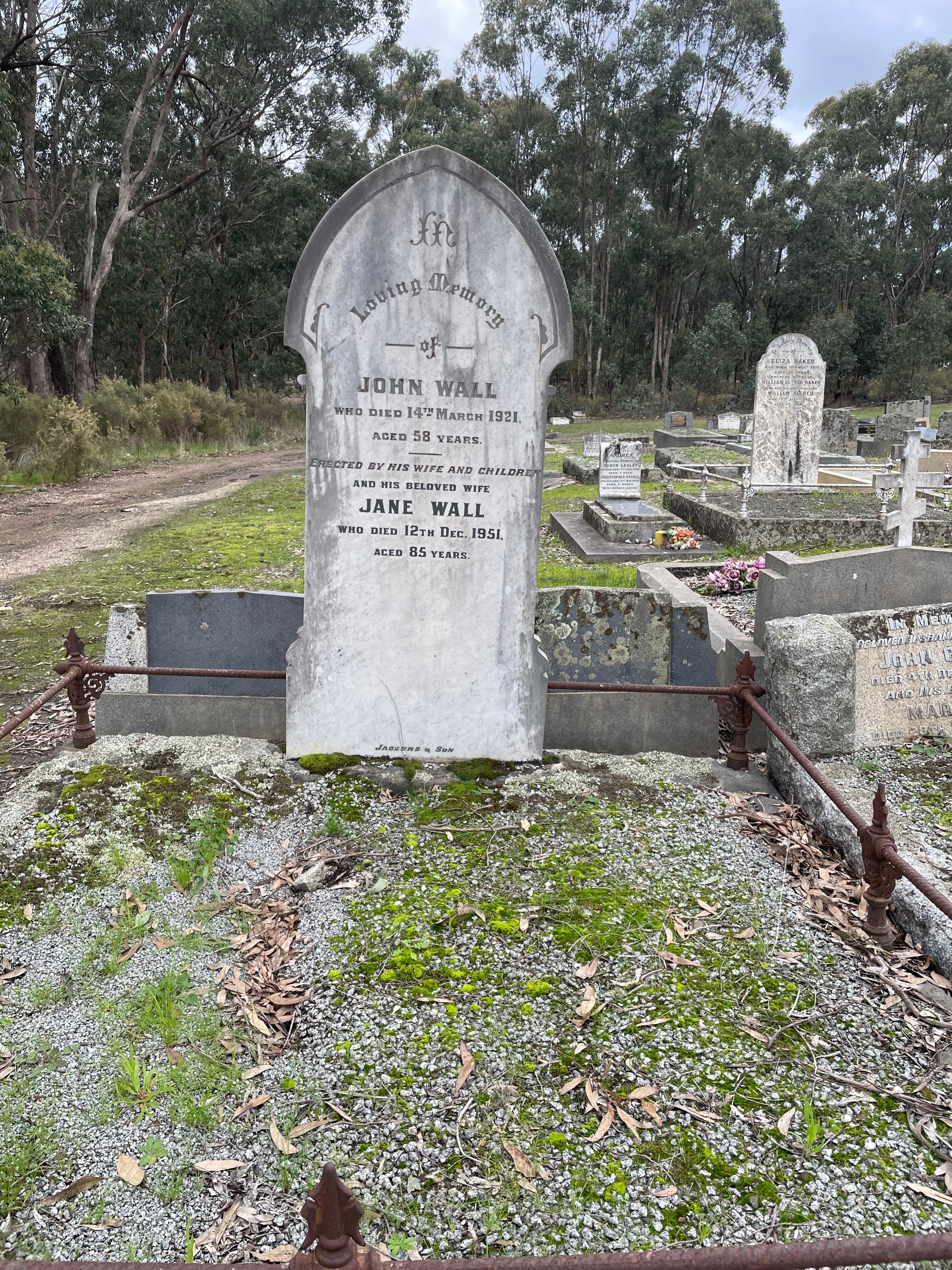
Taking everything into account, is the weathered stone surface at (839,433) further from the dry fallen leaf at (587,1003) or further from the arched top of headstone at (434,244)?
the dry fallen leaf at (587,1003)

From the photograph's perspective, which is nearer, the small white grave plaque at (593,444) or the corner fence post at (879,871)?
the corner fence post at (879,871)

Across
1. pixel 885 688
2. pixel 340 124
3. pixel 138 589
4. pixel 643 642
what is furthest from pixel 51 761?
pixel 340 124

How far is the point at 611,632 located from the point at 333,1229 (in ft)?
12.0

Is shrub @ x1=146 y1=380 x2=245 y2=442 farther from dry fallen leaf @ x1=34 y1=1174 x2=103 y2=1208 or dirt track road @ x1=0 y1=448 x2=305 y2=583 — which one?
dry fallen leaf @ x1=34 y1=1174 x2=103 y2=1208

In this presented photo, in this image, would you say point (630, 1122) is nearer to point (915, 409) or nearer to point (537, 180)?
point (915, 409)

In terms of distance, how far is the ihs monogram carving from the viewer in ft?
12.8

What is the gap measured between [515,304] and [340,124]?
3513cm

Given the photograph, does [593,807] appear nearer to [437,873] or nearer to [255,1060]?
[437,873]

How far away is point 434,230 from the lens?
3.92 metres

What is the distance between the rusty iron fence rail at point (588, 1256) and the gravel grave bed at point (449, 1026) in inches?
24.3

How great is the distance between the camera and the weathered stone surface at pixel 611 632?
4.77 meters

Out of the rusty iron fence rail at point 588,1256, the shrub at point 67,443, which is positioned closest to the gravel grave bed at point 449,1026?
the rusty iron fence rail at point 588,1256

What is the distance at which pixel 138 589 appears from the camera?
8695 millimetres

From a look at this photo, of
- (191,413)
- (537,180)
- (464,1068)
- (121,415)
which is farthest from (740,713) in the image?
(537,180)
